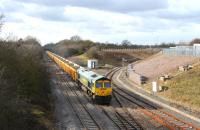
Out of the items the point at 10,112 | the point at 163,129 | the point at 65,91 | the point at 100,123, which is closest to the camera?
the point at 10,112

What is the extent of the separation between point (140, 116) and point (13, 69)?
11047mm

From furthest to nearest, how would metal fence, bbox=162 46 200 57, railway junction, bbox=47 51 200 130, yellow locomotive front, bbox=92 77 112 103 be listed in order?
metal fence, bbox=162 46 200 57
yellow locomotive front, bbox=92 77 112 103
railway junction, bbox=47 51 200 130

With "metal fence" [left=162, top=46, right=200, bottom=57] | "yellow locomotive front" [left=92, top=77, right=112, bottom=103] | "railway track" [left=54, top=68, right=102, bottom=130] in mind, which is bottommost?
"railway track" [left=54, top=68, right=102, bottom=130]

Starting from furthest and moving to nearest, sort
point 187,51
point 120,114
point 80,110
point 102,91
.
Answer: point 187,51 → point 102,91 → point 80,110 → point 120,114

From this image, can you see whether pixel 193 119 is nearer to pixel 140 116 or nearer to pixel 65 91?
pixel 140 116

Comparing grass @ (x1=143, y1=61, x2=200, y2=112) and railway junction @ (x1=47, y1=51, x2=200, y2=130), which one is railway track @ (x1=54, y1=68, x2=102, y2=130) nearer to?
railway junction @ (x1=47, y1=51, x2=200, y2=130)

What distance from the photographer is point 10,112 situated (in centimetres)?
2114

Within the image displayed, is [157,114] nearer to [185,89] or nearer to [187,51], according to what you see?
[185,89]

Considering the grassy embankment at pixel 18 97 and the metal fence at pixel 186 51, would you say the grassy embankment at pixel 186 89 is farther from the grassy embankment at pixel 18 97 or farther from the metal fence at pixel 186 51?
the grassy embankment at pixel 18 97

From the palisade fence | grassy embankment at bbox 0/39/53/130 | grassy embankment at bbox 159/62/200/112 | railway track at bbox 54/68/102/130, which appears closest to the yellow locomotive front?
railway track at bbox 54/68/102/130

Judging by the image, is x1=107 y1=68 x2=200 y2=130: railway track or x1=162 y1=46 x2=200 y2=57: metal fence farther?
x1=162 y1=46 x2=200 y2=57: metal fence

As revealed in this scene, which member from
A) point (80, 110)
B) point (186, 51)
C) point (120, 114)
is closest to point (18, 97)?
point (120, 114)

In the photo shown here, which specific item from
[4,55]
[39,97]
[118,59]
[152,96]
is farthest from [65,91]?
[118,59]

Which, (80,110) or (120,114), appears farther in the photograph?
(80,110)
